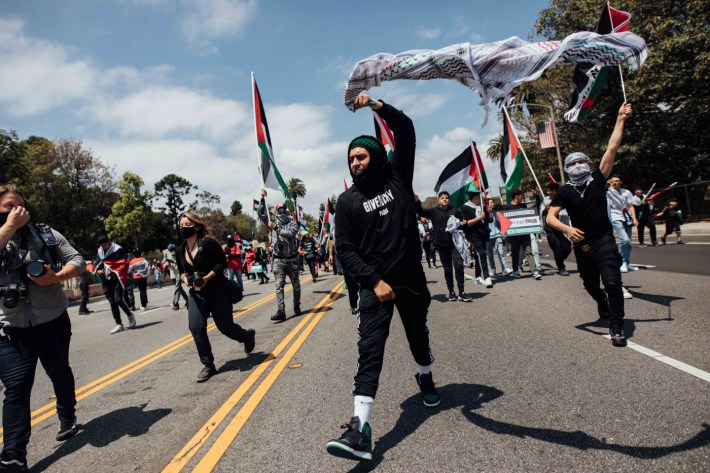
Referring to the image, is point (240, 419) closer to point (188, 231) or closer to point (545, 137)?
point (188, 231)

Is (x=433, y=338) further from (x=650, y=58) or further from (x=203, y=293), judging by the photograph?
(x=650, y=58)

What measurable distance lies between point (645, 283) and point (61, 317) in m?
8.64

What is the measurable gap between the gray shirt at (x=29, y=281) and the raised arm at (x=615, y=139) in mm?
5073

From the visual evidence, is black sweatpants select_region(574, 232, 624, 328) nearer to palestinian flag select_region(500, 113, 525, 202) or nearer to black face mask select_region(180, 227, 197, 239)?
black face mask select_region(180, 227, 197, 239)

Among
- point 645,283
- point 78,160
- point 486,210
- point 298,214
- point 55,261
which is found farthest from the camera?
point 78,160

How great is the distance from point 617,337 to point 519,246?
6623mm

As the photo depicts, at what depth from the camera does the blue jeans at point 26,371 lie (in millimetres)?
3232

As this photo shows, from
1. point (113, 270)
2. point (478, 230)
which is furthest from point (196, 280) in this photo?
point (478, 230)

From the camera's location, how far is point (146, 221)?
5159 cm

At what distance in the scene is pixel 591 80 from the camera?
14.7 ft

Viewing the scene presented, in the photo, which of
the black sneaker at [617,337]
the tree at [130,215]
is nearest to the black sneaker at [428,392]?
the black sneaker at [617,337]

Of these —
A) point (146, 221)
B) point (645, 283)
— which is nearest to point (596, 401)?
point (645, 283)

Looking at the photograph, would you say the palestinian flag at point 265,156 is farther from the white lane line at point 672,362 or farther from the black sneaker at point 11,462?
the white lane line at point 672,362

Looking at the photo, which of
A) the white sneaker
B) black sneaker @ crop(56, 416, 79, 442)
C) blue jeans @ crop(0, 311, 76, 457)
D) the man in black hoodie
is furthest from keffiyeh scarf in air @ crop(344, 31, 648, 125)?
the white sneaker
